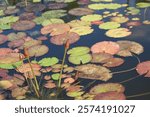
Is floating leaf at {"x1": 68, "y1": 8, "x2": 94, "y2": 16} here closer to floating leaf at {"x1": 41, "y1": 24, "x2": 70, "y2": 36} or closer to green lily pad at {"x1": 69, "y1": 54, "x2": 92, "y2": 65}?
floating leaf at {"x1": 41, "y1": 24, "x2": 70, "y2": 36}

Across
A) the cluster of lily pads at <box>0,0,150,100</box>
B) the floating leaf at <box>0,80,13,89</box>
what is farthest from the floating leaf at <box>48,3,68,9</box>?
the floating leaf at <box>0,80,13,89</box>

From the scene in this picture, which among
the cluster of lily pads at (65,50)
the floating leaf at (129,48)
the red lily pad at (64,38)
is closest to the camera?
the cluster of lily pads at (65,50)

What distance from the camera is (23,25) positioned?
291cm

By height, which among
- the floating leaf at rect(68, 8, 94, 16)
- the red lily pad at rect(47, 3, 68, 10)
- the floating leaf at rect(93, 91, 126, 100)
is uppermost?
the red lily pad at rect(47, 3, 68, 10)

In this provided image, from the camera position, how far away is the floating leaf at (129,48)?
228cm

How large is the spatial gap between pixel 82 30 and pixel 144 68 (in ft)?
2.37

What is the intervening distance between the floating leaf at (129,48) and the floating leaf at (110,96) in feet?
1.40

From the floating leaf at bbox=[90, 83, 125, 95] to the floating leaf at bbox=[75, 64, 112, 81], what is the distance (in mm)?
74

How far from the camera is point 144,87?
1.99 metres

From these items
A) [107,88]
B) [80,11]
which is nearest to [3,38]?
[80,11]

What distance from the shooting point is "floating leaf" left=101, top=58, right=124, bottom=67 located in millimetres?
2176

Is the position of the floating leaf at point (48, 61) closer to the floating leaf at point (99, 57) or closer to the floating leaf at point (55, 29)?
the floating leaf at point (99, 57)

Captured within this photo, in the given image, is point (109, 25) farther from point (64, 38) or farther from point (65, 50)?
point (65, 50)

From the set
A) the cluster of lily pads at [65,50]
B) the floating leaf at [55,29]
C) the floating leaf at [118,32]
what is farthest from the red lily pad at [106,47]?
the floating leaf at [55,29]
